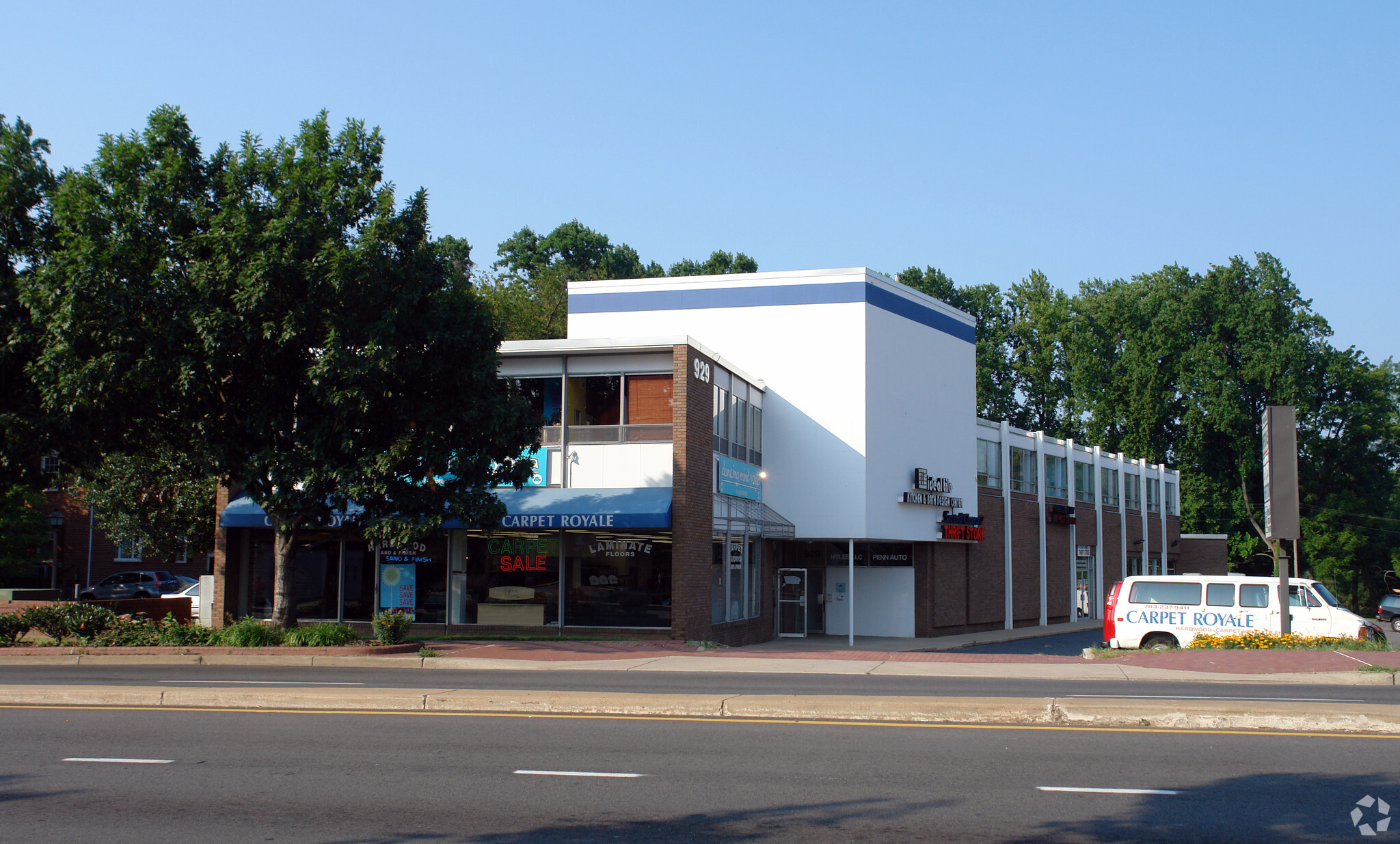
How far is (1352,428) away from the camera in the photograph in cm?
6631

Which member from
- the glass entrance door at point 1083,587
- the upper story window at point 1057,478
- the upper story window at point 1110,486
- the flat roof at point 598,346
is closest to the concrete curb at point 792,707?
the flat roof at point 598,346

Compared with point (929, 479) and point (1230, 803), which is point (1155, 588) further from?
point (1230, 803)

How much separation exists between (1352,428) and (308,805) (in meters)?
71.4

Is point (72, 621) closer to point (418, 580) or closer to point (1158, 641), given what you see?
point (418, 580)

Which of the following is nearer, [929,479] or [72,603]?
[72,603]

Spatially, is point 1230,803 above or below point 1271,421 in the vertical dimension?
below

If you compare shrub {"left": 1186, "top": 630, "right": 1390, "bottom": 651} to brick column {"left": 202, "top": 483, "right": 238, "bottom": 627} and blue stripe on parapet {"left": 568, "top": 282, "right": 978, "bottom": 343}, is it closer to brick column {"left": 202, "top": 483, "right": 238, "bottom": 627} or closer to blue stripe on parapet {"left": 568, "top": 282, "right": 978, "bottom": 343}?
blue stripe on parapet {"left": 568, "top": 282, "right": 978, "bottom": 343}

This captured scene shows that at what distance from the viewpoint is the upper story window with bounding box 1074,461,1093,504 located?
4894 centimetres

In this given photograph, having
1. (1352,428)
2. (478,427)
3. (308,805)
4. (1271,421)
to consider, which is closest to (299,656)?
(478,427)

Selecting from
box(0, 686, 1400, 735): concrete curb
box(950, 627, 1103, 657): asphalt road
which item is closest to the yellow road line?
box(0, 686, 1400, 735): concrete curb

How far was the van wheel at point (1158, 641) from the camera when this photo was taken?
24.1 m

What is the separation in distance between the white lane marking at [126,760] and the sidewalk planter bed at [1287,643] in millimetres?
19396

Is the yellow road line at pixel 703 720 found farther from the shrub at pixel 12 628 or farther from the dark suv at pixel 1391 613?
the dark suv at pixel 1391 613

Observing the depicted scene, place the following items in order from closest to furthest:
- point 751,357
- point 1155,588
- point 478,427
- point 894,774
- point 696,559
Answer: point 894,774, point 478,427, point 1155,588, point 696,559, point 751,357
